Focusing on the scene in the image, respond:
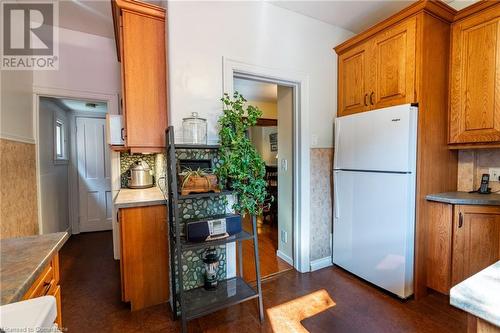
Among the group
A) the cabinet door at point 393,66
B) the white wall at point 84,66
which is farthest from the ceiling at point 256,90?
the cabinet door at point 393,66

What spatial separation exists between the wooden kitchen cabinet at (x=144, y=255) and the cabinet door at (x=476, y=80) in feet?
8.69

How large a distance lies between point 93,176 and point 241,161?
351 centimetres

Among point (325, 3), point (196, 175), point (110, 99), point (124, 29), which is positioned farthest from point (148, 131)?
point (325, 3)

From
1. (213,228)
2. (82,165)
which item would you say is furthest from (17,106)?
(213,228)

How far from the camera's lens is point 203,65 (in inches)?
75.2

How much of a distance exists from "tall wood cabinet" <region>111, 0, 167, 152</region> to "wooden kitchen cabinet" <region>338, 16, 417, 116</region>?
6.01 ft

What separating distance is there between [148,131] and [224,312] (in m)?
1.58

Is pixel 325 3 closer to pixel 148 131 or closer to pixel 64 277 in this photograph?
pixel 148 131

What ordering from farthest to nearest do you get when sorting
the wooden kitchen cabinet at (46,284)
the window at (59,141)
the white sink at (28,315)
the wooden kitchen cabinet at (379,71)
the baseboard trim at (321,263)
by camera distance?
the window at (59,141) → the baseboard trim at (321,263) → the wooden kitchen cabinet at (379,71) → the wooden kitchen cabinet at (46,284) → the white sink at (28,315)

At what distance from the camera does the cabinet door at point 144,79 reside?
6.00 ft

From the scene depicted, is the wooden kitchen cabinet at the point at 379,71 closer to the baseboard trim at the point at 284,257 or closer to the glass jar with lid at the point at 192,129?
the glass jar with lid at the point at 192,129

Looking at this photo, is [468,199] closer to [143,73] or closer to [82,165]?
[143,73]

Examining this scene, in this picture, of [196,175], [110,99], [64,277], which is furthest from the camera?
[110,99]

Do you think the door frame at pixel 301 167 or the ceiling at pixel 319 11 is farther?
the door frame at pixel 301 167
